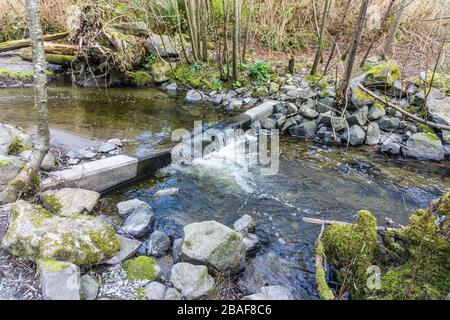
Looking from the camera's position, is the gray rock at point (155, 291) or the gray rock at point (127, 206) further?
the gray rock at point (127, 206)

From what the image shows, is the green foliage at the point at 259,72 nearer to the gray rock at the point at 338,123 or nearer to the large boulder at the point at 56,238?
the gray rock at the point at 338,123

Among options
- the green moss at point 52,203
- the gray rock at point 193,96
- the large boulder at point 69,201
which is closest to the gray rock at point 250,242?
the large boulder at point 69,201

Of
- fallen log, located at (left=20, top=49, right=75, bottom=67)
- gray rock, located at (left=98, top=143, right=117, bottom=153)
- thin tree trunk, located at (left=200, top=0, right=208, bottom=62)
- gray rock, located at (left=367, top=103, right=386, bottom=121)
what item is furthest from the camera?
fallen log, located at (left=20, top=49, right=75, bottom=67)

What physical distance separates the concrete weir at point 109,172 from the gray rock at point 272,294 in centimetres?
220

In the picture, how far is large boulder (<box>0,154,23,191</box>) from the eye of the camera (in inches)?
111

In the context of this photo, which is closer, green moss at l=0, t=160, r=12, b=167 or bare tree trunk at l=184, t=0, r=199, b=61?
green moss at l=0, t=160, r=12, b=167

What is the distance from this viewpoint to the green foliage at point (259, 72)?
25.6ft

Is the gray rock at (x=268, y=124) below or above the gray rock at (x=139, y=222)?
above

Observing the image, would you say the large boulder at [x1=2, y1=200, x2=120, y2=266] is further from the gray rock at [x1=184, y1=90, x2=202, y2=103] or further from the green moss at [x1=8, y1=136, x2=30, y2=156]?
the gray rock at [x1=184, y1=90, x2=202, y2=103]

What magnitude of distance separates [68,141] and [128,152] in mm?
991

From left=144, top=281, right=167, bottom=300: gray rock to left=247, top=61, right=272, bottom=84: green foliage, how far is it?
648 cm

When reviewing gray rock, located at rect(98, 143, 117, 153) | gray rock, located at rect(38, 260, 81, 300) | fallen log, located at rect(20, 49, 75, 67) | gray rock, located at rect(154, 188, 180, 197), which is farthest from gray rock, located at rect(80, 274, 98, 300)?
fallen log, located at rect(20, 49, 75, 67)

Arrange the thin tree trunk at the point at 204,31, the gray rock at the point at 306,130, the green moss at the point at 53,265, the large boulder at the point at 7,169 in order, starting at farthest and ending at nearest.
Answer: the thin tree trunk at the point at 204,31
the gray rock at the point at 306,130
the large boulder at the point at 7,169
the green moss at the point at 53,265
